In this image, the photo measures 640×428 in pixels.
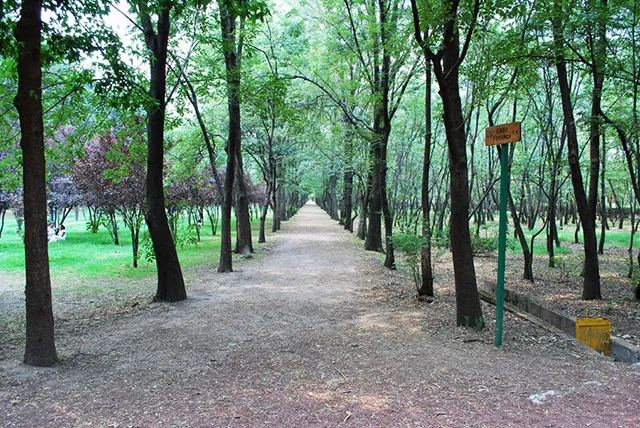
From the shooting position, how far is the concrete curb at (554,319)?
4.74 m

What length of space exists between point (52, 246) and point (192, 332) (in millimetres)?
17497

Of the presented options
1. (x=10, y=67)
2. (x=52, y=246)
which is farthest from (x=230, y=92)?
(x=52, y=246)

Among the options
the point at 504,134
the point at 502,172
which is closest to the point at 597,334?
the point at 502,172

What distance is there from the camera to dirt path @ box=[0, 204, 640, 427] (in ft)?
10.8

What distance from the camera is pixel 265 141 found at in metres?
20.9

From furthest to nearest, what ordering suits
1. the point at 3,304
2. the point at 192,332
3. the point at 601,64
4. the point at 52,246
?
the point at 52,246 < the point at 3,304 < the point at 601,64 < the point at 192,332

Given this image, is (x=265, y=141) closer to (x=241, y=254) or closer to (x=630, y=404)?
(x=241, y=254)

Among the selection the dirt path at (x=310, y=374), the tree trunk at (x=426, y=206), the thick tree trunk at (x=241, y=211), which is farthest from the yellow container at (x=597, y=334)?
the thick tree trunk at (x=241, y=211)

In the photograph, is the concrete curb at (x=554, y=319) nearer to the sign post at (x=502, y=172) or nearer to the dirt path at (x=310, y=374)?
the dirt path at (x=310, y=374)

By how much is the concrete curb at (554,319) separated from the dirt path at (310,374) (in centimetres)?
40

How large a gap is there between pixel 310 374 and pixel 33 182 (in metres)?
3.35

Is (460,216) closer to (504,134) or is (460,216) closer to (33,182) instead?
(504,134)

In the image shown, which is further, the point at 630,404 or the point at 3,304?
the point at 3,304

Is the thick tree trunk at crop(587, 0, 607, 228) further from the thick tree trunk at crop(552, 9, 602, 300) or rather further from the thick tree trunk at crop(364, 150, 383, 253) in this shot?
the thick tree trunk at crop(364, 150, 383, 253)
